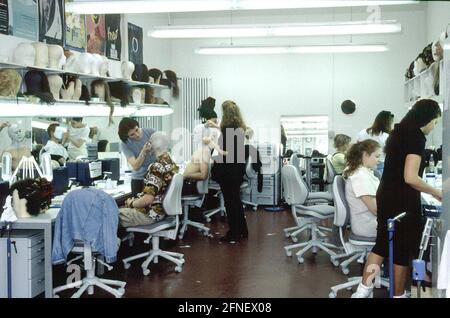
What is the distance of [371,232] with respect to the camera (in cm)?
394

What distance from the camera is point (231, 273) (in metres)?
4.58

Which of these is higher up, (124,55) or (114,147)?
(124,55)

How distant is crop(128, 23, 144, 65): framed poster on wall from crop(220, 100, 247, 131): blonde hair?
8.77 ft

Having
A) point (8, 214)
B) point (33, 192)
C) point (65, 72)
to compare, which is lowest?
point (8, 214)

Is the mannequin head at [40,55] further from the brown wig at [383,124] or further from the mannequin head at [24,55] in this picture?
the brown wig at [383,124]

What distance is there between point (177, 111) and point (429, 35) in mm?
4148

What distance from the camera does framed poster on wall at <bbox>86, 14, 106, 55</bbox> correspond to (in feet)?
21.5

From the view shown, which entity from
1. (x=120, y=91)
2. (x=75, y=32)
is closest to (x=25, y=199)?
(x=120, y=91)

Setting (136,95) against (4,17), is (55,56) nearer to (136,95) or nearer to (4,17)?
(4,17)

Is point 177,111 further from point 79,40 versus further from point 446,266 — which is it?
point 446,266

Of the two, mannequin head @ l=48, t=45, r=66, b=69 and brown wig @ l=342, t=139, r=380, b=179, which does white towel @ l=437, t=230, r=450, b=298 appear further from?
mannequin head @ l=48, t=45, r=66, b=69

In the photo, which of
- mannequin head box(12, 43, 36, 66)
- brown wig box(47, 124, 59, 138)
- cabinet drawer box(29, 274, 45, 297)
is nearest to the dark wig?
cabinet drawer box(29, 274, 45, 297)

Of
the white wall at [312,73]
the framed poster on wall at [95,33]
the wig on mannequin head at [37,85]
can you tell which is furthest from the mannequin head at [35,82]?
the white wall at [312,73]

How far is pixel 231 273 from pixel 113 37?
12.8 feet
